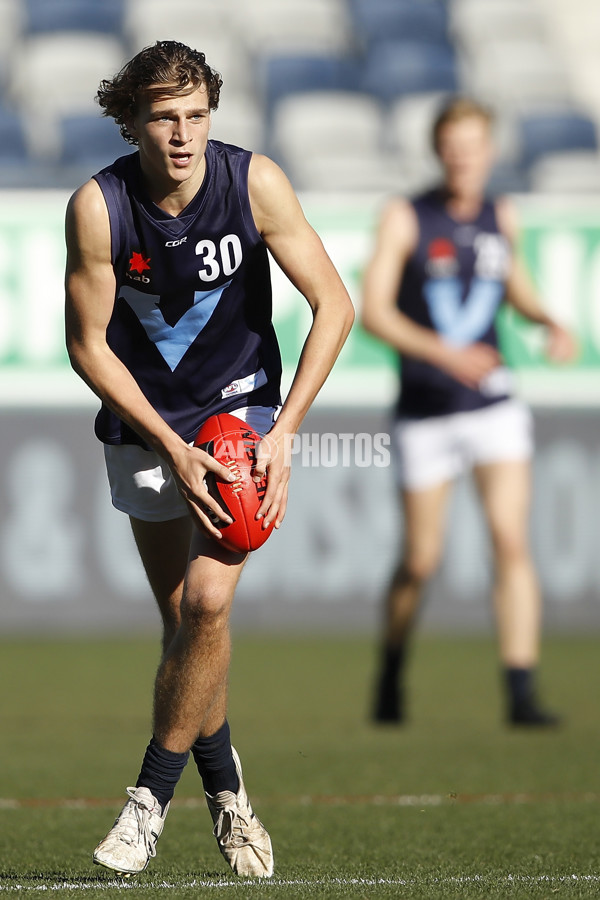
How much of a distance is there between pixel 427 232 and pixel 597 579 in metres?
4.37

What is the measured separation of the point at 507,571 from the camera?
7449mm

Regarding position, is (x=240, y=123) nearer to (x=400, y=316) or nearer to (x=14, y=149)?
(x=14, y=149)

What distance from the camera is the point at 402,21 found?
65.2ft

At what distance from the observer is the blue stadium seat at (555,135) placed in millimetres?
16672

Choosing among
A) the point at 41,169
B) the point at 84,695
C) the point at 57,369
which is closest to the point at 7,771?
the point at 84,695

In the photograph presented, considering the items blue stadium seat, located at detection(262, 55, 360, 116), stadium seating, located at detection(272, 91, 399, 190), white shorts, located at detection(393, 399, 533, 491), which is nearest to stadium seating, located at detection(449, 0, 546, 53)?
blue stadium seat, located at detection(262, 55, 360, 116)

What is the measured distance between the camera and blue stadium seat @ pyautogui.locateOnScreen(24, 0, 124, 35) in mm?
19125

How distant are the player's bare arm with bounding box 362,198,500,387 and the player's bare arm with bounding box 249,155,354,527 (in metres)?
3.09

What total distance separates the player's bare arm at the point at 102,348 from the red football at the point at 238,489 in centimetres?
4

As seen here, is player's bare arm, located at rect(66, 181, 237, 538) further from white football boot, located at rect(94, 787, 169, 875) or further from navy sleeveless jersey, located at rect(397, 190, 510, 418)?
navy sleeveless jersey, located at rect(397, 190, 510, 418)

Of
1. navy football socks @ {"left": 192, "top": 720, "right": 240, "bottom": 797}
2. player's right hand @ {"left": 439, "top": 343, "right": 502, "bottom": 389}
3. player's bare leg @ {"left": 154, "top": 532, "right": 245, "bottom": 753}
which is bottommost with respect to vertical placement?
navy football socks @ {"left": 192, "top": 720, "right": 240, "bottom": 797}

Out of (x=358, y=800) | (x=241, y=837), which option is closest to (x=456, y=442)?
(x=358, y=800)

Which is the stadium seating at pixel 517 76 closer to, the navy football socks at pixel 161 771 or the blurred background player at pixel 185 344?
the blurred background player at pixel 185 344

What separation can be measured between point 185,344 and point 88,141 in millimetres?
12346
